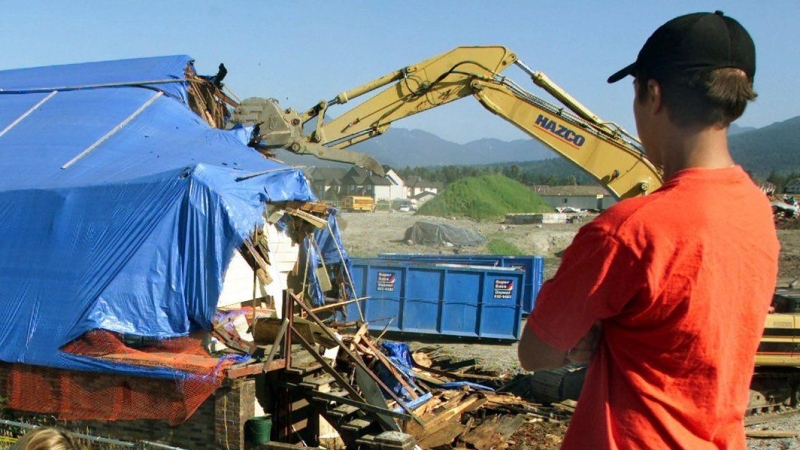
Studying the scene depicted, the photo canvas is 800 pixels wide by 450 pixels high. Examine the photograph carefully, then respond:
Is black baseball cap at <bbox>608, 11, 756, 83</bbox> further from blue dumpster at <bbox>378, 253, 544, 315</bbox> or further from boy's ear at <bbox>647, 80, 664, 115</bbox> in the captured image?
blue dumpster at <bbox>378, 253, 544, 315</bbox>

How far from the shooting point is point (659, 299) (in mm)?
1616

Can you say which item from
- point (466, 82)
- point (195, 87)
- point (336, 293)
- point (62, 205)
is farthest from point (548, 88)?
point (62, 205)

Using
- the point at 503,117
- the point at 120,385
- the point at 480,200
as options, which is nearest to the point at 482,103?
the point at 503,117

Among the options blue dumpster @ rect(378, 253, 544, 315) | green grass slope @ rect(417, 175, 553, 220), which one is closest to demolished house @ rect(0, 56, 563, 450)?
blue dumpster @ rect(378, 253, 544, 315)

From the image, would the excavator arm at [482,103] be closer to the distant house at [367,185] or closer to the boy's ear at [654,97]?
the boy's ear at [654,97]

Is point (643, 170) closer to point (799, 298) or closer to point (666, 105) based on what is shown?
point (799, 298)

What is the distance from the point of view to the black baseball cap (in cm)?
170

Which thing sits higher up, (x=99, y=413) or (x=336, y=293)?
(x=336, y=293)

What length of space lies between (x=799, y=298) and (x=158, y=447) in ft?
35.0

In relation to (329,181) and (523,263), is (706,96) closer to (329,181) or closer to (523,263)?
(523,263)

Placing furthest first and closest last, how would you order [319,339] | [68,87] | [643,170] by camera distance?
[68,87]
[643,170]
[319,339]

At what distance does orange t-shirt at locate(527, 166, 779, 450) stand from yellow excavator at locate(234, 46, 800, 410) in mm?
10785

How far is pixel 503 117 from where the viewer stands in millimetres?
13258

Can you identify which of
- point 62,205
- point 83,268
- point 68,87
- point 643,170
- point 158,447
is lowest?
point 158,447
